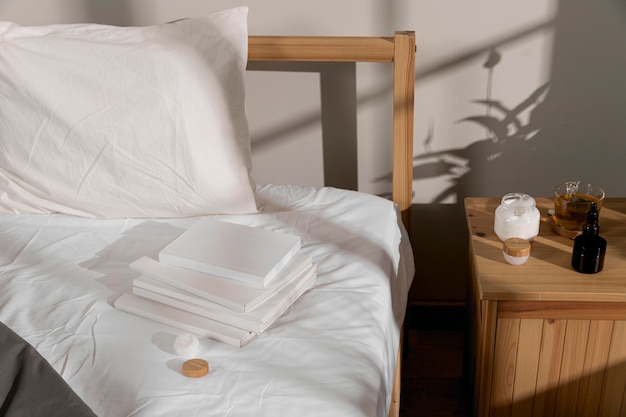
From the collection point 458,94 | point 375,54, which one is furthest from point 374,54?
point 458,94

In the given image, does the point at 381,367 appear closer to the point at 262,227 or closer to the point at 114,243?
the point at 262,227

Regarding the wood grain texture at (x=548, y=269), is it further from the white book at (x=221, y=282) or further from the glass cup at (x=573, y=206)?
the white book at (x=221, y=282)

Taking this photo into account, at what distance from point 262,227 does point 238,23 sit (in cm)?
44

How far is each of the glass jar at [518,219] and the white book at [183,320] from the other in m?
0.59

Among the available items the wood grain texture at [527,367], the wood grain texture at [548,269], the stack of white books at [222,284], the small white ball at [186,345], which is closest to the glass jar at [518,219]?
the wood grain texture at [548,269]

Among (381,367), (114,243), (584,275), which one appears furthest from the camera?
(114,243)

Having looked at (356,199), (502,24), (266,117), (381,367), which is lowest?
(381,367)

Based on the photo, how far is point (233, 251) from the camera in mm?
1349

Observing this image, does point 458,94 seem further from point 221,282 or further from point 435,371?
point 221,282

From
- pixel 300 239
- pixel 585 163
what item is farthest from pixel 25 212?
pixel 585 163

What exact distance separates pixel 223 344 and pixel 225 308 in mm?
61

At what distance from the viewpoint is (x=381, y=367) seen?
1.22m

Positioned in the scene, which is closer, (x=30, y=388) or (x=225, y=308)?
(x=30, y=388)

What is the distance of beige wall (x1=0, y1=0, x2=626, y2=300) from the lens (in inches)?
70.1
